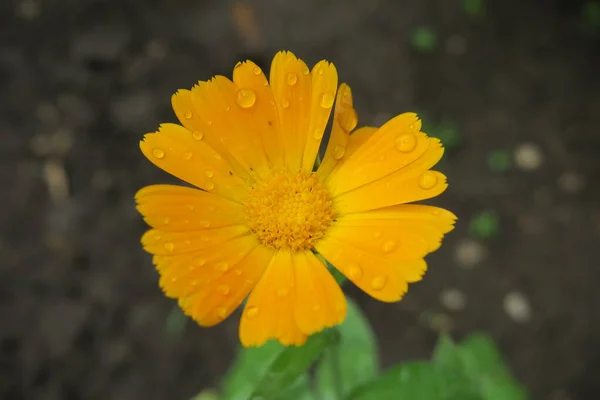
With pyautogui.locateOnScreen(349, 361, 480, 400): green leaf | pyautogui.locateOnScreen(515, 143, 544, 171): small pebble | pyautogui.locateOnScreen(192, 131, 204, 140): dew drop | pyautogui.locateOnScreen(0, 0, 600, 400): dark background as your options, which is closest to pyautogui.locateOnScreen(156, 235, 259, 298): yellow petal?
pyautogui.locateOnScreen(192, 131, 204, 140): dew drop

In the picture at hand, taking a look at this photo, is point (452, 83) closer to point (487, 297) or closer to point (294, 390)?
point (487, 297)

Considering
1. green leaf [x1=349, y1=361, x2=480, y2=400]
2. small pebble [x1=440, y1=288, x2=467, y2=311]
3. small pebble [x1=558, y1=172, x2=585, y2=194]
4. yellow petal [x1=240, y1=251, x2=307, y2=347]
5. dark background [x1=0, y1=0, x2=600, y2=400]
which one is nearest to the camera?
yellow petal [x1=240, y1=251, x2=307, y2=347]

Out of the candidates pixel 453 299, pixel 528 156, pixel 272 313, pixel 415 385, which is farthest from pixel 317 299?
pixel 528 156

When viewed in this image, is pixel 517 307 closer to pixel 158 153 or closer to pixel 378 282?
pixel 378 282

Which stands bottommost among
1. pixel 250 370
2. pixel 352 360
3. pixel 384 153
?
pixel 352 360

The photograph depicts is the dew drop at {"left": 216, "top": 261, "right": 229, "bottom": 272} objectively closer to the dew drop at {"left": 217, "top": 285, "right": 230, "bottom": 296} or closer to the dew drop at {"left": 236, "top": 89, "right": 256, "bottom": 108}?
the dew drop at {"left": 217, "top": 285, "right": 230, "bottom": 296}

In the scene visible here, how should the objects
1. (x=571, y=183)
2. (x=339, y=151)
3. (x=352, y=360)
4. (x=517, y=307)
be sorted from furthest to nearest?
(x=571, y=183) < (x=517, y=307) < (x=352, y=360) < (x=339, y=151)
